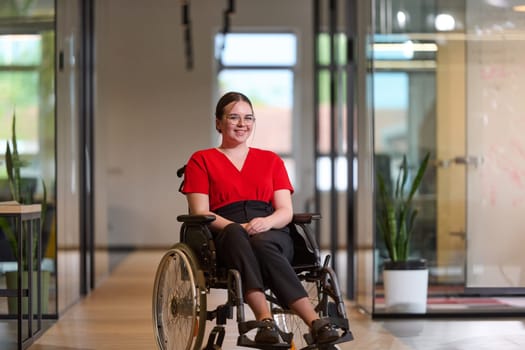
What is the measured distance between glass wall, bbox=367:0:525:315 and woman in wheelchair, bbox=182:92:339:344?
5.92 feet

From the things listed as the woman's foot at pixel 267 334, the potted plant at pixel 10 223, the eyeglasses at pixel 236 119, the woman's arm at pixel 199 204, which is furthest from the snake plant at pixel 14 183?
the woman's foot at pixel 267 334

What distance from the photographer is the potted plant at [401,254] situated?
17.8ft

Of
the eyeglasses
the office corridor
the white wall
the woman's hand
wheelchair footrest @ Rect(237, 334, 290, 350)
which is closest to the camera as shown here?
wheelchair footrest @ Rect(237, 334, 290, 350)

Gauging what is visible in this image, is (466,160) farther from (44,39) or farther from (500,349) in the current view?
(44,39)

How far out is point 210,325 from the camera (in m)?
5.00

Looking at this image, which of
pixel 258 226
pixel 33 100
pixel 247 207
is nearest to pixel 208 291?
pixel 258 226

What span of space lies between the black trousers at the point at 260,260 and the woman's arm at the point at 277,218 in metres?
0.03

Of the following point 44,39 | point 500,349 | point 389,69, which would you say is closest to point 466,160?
point 389,69

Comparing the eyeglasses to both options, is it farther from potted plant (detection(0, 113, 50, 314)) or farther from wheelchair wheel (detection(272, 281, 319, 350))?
potted plant (detection(0, 113, 50, 314))

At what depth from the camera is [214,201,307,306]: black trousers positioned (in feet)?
11.3

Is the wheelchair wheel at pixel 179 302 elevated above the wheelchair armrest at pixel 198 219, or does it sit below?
below

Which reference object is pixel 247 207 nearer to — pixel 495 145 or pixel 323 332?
pixel 323 332

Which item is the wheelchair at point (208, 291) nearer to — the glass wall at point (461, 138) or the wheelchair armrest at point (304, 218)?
the wheelchair armrest at point (304, 218)

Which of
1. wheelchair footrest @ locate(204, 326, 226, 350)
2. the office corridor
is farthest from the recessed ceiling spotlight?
wheelchair footrest @ locate(204, 326, 226, 350)
